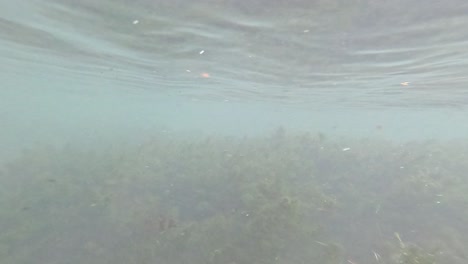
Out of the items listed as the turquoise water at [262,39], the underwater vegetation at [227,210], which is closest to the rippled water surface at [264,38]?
the turquoise water at [262,39]

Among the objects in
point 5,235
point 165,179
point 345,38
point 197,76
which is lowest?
point 5,235

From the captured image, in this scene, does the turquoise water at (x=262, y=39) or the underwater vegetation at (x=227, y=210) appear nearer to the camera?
the turquoise water at (x=262, y=39)

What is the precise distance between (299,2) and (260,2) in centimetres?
107

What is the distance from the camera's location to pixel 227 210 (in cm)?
1210

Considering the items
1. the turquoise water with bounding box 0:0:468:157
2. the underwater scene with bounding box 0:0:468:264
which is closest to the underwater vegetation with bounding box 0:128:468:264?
the underwater scene with bounding box 0:0:468:264

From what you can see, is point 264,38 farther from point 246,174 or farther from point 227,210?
point 227,210

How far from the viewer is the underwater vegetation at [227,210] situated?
978 centimetres

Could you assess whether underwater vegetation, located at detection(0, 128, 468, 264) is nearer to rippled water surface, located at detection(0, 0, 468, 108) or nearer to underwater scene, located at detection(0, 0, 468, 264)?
underwater scene, located at detection(0, 0, 468, 264)

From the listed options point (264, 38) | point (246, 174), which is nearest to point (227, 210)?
point (246, 174)

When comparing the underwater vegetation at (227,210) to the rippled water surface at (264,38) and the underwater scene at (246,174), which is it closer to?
the underwater scene at (246,174)

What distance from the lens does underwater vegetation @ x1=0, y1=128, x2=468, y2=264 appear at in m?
9.78

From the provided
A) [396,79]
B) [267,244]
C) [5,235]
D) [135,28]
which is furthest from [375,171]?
[5,235]

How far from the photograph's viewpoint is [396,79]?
1902cm

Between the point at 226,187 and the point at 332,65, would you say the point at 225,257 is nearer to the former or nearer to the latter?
the point at 226,187
